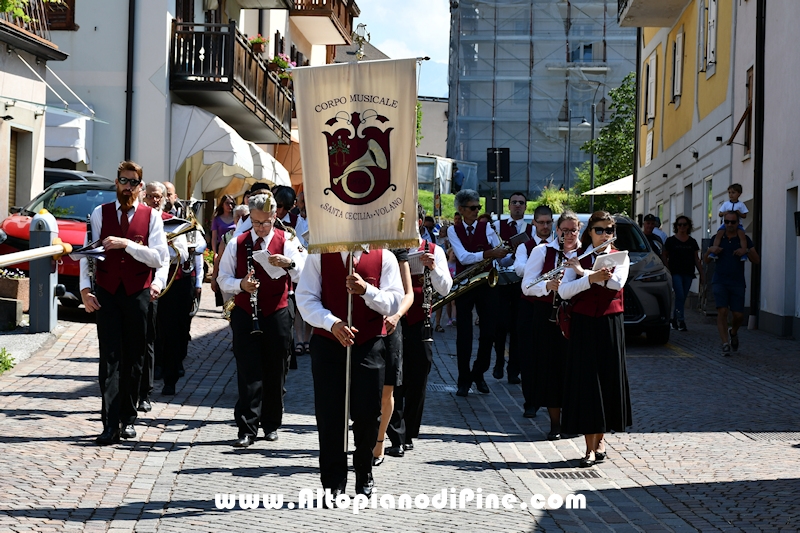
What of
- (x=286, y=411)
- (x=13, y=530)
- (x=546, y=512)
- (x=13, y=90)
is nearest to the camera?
(x=13, y=530)

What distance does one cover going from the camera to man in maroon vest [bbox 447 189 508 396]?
12188 mm

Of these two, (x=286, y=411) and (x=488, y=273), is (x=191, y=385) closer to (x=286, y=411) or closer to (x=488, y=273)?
(x=286, y=411)

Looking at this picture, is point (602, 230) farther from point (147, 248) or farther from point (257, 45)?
point (257, 45)

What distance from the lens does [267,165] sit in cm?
2992

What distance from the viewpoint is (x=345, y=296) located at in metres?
7.01

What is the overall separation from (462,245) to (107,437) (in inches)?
190

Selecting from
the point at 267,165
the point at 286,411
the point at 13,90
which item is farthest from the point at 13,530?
the point at 267,165

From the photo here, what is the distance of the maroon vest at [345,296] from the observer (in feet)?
23.0

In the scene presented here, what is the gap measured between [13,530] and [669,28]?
1171 inches

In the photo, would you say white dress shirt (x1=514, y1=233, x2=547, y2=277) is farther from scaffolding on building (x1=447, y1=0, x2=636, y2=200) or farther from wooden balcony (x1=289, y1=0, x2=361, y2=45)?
scaffolding on building (x1=447, y1=0, x2=636, y2=200)

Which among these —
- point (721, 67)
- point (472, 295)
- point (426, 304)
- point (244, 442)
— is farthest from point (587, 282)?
point (721, 67)

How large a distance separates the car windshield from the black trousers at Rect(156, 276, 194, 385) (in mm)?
5809

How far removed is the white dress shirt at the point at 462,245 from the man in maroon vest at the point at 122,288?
4.13m

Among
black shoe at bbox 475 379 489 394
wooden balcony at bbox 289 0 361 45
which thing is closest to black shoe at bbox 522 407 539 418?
black shoe at bbox 475 379 489 394
